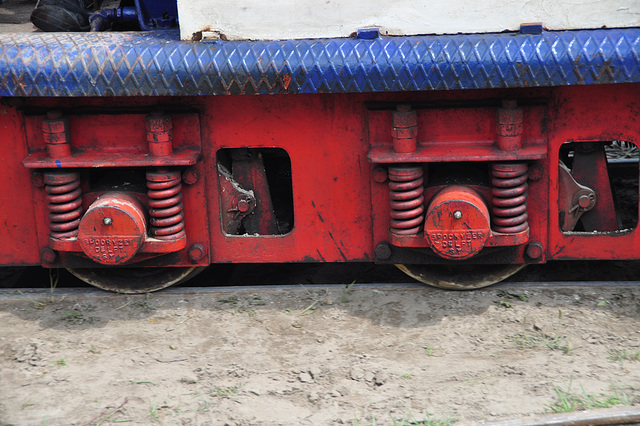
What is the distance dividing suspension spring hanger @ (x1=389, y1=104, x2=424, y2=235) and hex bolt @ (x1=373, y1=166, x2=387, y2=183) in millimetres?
36

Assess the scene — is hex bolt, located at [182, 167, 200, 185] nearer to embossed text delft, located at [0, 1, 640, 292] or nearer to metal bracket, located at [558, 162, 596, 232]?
embossed text delft, located at [0, 1, 640, 292]

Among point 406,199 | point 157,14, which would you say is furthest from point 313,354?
point 157,14

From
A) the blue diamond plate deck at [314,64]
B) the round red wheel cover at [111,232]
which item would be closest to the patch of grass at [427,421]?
the blue diamond plate deck at [314,64]

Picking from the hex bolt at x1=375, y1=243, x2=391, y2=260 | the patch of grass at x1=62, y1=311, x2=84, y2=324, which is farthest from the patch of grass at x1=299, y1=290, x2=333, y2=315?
the patch of grass at x1=62, y1=311, x2=84, y2=324

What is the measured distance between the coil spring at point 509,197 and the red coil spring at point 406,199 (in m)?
0.28

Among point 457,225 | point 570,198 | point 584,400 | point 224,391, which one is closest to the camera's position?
point 584,400

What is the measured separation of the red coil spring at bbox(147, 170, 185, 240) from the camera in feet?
10.1

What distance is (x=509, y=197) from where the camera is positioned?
301 centimetres

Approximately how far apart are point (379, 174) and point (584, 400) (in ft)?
3.76

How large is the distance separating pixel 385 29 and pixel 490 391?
135 cm

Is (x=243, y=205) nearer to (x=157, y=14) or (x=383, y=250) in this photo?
(x=383, y=250)

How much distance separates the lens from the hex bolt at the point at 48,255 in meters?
3.26

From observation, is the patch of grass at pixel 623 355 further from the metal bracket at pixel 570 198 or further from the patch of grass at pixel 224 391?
the patch of grass at pixel 224 391

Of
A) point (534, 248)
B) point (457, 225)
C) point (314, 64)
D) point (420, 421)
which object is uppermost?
point (314, 64)
